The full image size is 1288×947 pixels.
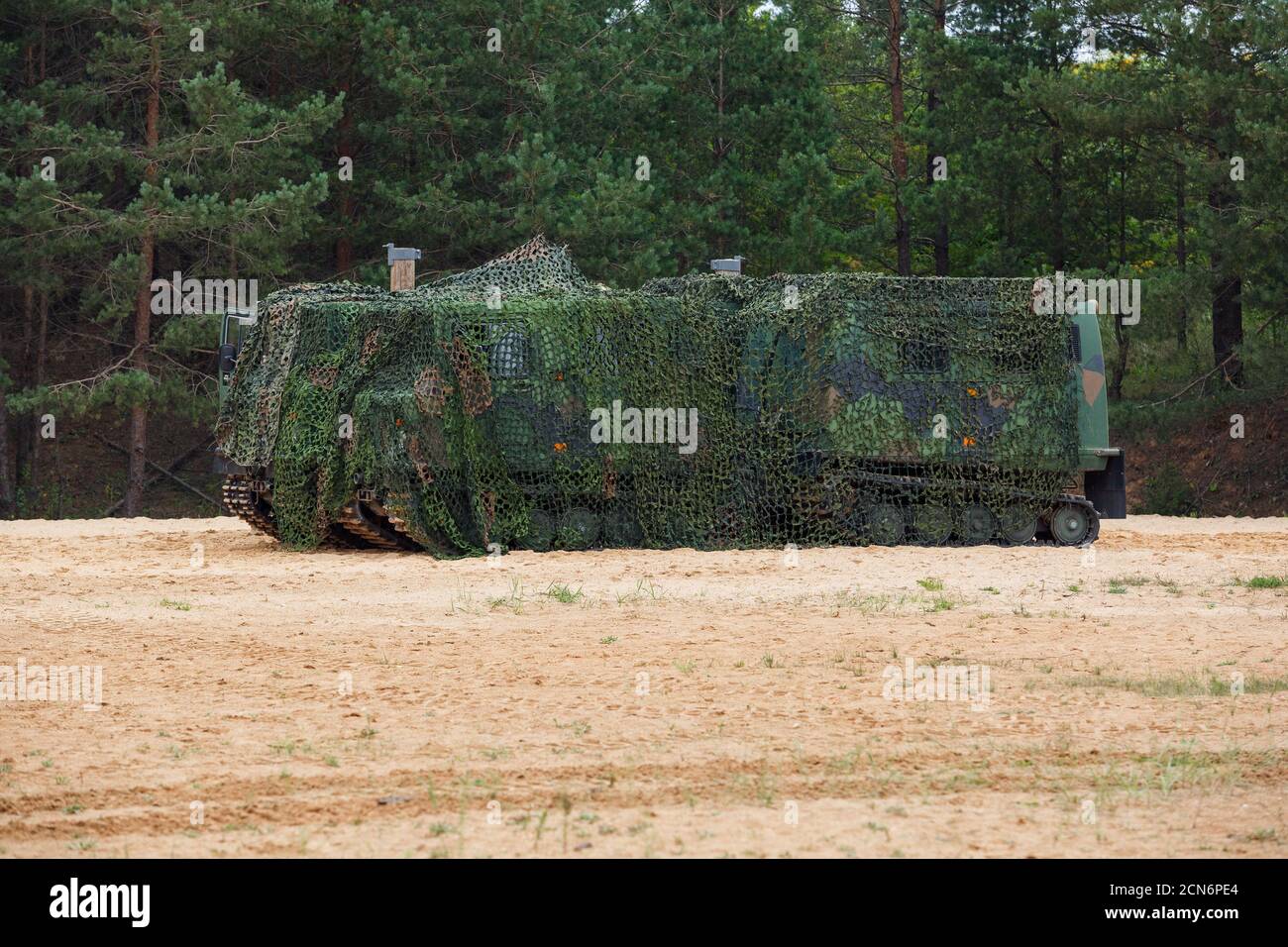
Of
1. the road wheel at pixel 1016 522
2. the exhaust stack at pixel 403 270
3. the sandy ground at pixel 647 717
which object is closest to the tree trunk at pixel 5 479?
the exhaust stack at pixel 403 270

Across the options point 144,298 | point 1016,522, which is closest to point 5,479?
point 144,298

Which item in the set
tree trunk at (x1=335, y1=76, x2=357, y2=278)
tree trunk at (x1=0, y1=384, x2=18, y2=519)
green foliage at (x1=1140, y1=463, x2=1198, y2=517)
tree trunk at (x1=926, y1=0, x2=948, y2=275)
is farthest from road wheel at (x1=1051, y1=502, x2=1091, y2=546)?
tree trunk at (x1=0, y1=384, x2=18, y2=519)

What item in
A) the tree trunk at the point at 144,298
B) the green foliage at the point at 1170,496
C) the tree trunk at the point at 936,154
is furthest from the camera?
the tree trunk at the point at 936,154

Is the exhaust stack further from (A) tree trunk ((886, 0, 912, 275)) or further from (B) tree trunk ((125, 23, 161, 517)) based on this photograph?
(A) tree trunk ((886, 0, 912, 275))

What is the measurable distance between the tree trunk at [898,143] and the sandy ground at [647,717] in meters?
18.6

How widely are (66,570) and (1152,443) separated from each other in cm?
2018

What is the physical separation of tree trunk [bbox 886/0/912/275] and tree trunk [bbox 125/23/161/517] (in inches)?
549

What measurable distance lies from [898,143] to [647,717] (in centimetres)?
2671

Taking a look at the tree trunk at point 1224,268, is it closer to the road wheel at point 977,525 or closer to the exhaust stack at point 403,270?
the road wheel at point 977,525

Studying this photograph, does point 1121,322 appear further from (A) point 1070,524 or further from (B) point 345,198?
(B) point 345,198

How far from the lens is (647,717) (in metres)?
9.05

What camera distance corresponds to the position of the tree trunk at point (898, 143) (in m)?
33.9

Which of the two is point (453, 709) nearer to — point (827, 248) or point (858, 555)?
point (858, 555)

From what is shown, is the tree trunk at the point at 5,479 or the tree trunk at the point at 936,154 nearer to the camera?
the tree trunk at the point at 5,479
